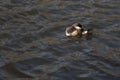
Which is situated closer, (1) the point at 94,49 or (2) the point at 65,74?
(2) the point at 65,74

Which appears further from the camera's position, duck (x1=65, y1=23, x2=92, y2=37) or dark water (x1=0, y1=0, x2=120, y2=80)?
duck (x1=65, y1=23, x2=92, y2=37)

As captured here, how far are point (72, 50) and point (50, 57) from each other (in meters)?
0.91

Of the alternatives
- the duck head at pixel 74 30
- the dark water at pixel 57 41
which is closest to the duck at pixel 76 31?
the duck head at pixel 74 30

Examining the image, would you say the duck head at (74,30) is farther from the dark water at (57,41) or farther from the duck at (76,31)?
the dark water at (57,41)

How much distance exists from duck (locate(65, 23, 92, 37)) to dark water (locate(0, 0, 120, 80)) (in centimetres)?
24

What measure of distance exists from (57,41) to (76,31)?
101 centimetres

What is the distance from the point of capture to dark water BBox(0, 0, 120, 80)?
12266mm

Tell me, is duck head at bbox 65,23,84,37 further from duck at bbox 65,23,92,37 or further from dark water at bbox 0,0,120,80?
dark water at bbox 0,0,120,80

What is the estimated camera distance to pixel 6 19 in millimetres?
15688

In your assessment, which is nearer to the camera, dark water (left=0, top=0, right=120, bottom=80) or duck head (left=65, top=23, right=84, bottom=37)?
dark water (left=0, top=0, right=120, bottom=80)

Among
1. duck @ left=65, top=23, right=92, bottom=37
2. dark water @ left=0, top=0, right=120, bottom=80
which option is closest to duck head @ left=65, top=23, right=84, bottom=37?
duck @ left=65, top=23, right=92, bottom=37

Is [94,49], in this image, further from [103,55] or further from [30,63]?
[30,63]

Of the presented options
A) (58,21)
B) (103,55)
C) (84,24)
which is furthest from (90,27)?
(103,55)

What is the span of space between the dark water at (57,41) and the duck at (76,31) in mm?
235
